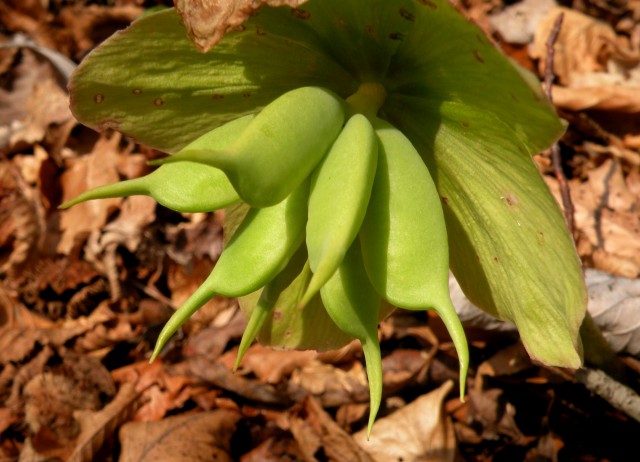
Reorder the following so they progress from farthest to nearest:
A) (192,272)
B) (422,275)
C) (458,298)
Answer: (192,272), (458,298), (422,275)

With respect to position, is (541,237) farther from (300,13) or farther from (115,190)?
(115,190)

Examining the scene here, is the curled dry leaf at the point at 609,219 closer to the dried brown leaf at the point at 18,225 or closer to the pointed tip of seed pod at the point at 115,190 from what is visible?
the pointed tip of seed pod at the point at 115,190

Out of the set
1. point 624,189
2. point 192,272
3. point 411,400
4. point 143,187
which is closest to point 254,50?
point 143,187

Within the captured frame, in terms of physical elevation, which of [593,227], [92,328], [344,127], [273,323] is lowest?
[92,328]

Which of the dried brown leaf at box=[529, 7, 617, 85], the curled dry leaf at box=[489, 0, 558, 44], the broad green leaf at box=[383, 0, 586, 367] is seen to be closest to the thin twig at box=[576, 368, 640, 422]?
the broad green leaf at box=[383, 0, 586, 367]

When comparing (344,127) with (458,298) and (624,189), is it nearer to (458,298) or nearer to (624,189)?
(458,298)

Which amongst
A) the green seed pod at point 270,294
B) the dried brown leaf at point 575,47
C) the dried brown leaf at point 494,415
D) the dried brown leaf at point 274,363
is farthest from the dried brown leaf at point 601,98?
the green seed pod at point 270,294
